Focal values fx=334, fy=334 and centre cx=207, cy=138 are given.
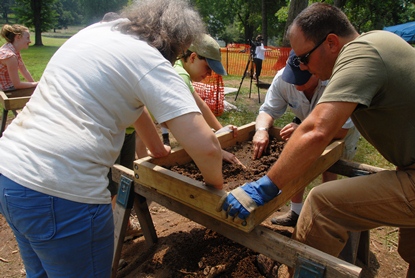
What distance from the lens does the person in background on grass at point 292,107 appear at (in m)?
2.67

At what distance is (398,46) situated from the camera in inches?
68.8

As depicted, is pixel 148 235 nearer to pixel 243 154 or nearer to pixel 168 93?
pixel 243 154

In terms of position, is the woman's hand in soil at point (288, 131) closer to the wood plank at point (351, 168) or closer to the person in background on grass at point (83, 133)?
the wood plank at point (351, 168)

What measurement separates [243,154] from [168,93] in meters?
1.57

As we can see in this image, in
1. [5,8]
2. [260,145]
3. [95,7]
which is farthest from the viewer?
[5,8]

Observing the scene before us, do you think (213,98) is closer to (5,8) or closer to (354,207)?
(354,207)

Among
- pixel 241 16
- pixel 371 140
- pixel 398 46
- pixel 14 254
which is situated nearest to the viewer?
pixel 398 46

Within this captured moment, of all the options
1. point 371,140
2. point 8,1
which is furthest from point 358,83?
point 8,1

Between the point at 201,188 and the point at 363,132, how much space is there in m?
1.04

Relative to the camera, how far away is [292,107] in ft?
10.3

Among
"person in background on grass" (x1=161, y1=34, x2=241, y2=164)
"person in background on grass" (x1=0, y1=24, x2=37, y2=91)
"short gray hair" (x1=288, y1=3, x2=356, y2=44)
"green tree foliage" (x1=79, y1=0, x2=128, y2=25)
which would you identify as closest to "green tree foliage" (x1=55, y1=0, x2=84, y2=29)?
"green tree foliage" (x1=79, y1=0, x2=128, y2=25)

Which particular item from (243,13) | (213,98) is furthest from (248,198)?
(243,13)

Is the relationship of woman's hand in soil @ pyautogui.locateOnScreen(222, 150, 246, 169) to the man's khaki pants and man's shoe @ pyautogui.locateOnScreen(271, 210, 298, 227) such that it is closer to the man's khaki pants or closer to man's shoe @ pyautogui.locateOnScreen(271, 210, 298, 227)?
the man's khaki pants

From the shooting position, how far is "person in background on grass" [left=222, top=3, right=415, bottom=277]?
163cm
